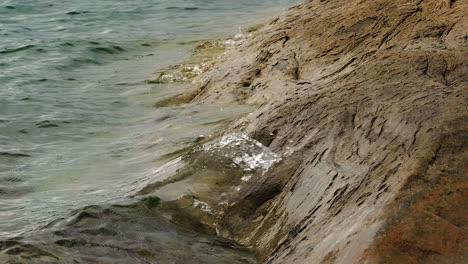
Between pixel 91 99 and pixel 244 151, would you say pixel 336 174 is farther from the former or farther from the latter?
pixel 91 99

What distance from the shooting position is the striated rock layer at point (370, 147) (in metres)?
3.32

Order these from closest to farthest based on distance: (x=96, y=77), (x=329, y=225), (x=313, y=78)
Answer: (x=329, y=225) < (x=313, y=78) < (x=96, y=77)

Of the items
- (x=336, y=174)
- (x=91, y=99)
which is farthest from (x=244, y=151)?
(x=91, y=99)

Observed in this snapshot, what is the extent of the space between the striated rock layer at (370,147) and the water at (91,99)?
1139 millimetres

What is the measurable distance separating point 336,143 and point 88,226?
1834 mm

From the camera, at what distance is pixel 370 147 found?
4.39 meters

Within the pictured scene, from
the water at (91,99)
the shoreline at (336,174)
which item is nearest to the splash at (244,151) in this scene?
the shoreline at (336,174)

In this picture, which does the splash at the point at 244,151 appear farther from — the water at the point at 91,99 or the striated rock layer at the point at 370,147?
the water at the point at 91,99

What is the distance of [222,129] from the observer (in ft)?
20.5

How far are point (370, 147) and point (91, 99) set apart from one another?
6.19m

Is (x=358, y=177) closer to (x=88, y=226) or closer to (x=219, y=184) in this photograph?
(x=219, y=184)

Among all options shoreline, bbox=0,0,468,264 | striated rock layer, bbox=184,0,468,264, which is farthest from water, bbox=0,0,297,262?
striated rock layer, bbox=184,0,468,264

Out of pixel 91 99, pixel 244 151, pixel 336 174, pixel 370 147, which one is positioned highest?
pixel 370 147

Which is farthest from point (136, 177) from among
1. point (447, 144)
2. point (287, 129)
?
point (447, 144)
